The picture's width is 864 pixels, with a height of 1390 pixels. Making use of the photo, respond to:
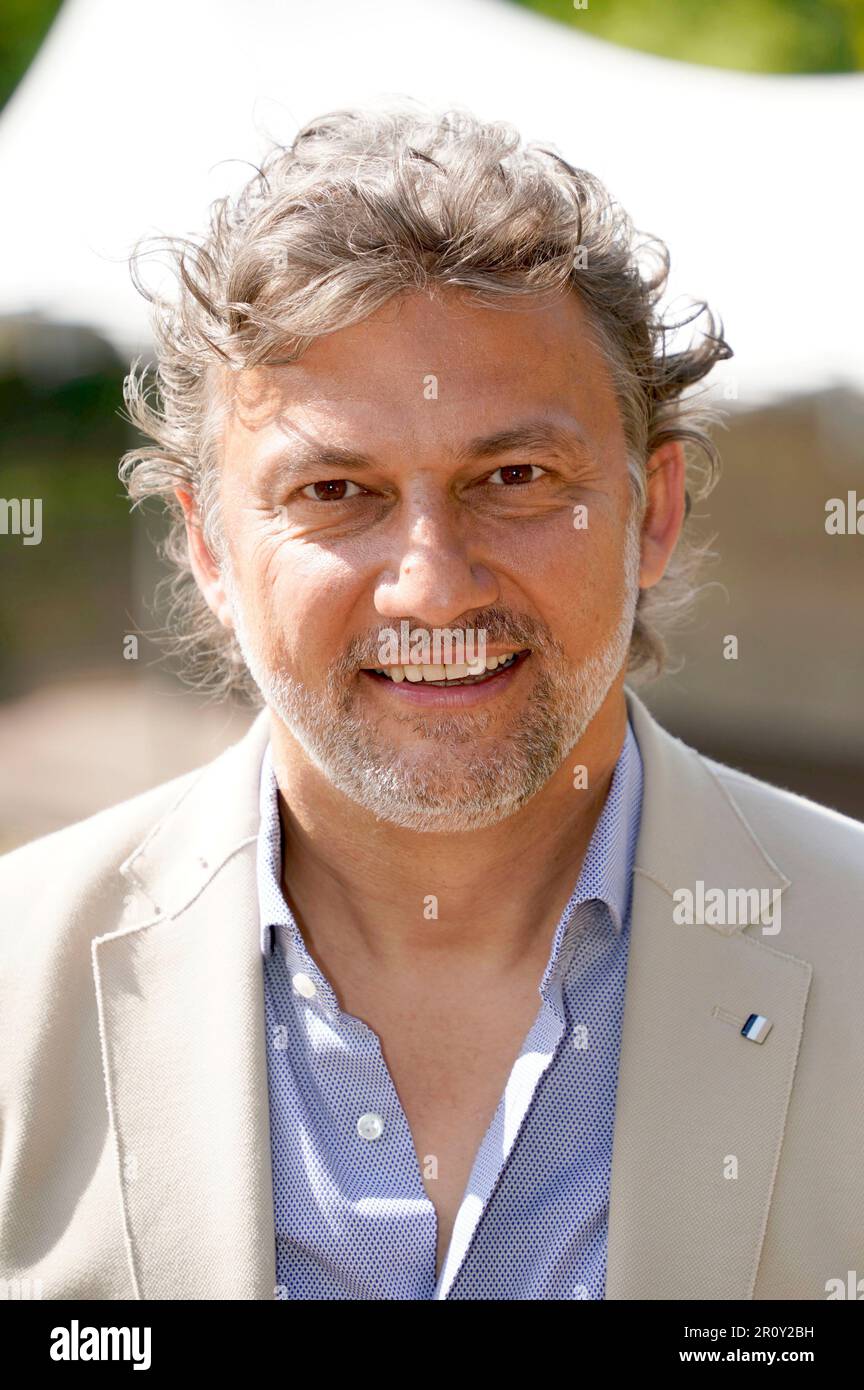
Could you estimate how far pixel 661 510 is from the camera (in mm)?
2408

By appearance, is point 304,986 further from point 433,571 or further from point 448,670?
point 433,571

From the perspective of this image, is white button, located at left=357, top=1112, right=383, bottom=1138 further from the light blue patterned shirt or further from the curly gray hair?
the curly gray hair

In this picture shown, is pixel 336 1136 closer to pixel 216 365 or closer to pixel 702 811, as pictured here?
pixel 702 811

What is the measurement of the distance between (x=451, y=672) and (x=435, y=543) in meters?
0.21

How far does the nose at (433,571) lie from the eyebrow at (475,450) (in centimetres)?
9

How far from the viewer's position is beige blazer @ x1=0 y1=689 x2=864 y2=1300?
182cm

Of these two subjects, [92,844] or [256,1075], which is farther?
[92,844]

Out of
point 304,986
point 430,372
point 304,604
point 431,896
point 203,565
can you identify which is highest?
point 430,372

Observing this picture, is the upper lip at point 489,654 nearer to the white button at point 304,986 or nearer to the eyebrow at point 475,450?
the eyebrow at point 475,450

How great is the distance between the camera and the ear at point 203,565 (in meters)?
2.35

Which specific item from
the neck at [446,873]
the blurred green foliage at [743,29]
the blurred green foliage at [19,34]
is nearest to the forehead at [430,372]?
the neck at [446,873]

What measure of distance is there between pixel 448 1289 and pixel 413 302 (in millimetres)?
1472

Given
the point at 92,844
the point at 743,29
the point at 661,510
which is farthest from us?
the point at 743,29

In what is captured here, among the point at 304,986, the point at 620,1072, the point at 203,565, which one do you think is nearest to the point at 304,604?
the point at 203,565
